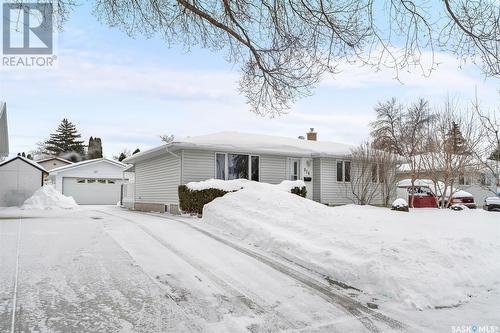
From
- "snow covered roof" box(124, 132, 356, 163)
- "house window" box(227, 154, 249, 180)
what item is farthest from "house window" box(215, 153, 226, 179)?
"snow covered roof" box(124, 132, 356, 163)

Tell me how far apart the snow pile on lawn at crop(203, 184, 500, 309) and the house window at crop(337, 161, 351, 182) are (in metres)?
10.1

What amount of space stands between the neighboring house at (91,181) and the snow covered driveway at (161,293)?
2506 cm

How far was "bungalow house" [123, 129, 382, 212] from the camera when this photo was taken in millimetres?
16734

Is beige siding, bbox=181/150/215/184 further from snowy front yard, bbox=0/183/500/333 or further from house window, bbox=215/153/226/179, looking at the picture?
snowy front yard, bbox=0/183/500/333

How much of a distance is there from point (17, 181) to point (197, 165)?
14.3 metres

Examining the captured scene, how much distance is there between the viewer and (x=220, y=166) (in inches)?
685

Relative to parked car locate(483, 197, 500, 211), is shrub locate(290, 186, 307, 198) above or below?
above

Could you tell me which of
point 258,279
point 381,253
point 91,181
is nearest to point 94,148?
point 91,181

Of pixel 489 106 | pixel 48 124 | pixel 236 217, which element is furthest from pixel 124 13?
pixel 48 124

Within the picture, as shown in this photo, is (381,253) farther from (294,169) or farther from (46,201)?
(46,201)

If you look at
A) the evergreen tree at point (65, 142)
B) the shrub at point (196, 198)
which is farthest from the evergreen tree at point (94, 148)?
the shrub at point (196, 198)

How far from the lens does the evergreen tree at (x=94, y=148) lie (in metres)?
64.2

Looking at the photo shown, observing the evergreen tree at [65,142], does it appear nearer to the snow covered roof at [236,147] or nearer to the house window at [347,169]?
the snow covered roof at [236,147]

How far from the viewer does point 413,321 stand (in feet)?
15.6
